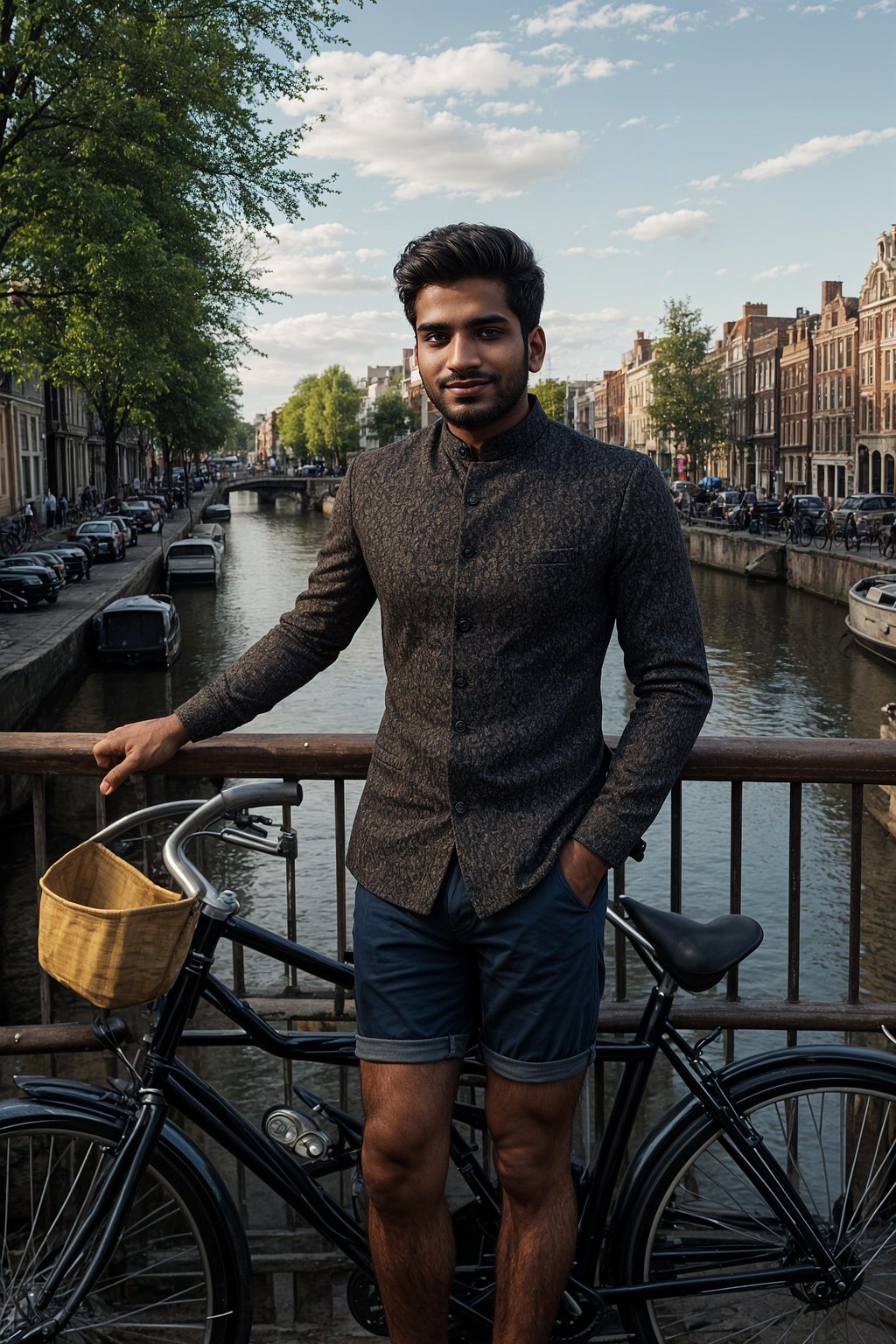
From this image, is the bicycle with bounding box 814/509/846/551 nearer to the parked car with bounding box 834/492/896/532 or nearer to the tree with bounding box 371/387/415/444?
the parked car with bounding box 834/492/896/532

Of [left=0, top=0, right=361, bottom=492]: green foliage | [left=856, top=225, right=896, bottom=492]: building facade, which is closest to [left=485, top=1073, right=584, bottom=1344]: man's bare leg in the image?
[left=0, top=0, right=361, bottom=492]: green foliage

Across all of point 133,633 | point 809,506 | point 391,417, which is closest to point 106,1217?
point 133,633

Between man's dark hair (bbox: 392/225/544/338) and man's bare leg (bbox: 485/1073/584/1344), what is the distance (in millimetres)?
1236

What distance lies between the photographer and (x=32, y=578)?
24.8 meters

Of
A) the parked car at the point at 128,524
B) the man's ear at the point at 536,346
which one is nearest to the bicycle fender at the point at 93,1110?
the man's ear at the point at 536,346

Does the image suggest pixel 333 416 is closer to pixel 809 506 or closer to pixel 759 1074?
pixel 809 506

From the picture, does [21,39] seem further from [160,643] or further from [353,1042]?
[353,1042]

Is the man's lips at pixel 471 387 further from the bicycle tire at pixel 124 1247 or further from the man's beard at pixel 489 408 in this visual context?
the bicycle tire at pixel 124 1247

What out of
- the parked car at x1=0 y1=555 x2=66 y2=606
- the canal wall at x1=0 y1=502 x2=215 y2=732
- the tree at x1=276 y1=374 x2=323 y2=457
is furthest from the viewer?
the tree at x1=276 y1=374 x2=323 y2=457

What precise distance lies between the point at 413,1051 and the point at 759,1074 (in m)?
0.66

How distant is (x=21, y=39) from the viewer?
17922 mm

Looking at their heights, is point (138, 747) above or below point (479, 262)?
below

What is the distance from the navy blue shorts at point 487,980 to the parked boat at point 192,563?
3632cm

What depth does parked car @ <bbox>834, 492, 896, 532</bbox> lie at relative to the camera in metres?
38.5
